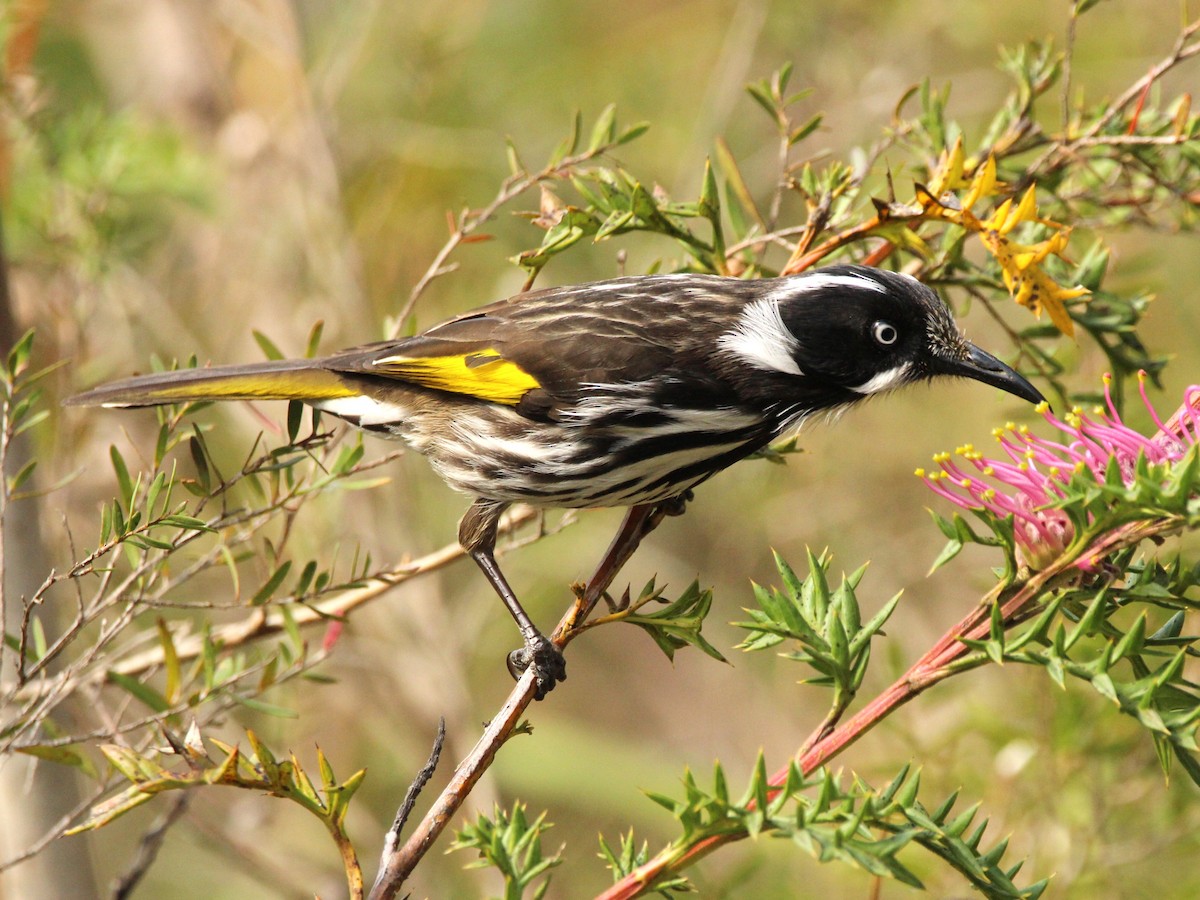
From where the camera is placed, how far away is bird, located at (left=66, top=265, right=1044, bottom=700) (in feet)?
11.0

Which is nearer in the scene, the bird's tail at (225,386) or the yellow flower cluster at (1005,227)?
the yellow flower cluster at (1005,227)

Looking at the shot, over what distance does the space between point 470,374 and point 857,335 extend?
3.72 ft

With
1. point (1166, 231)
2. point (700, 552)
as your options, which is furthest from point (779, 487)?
point (1166, 231)

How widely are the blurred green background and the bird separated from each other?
3.82 feet

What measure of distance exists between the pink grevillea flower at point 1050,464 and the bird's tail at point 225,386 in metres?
1.71

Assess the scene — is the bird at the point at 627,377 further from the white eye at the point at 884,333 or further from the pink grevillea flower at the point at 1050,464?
the pink grevillea flower at the point at 1050,464

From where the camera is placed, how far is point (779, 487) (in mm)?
6660

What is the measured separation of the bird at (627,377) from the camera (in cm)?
336

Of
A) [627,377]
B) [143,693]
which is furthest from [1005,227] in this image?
[143,693]

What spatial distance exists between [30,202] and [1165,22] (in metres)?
5.40

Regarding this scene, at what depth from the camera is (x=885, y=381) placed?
3492 millimetres

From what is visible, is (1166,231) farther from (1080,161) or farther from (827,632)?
(827,632)

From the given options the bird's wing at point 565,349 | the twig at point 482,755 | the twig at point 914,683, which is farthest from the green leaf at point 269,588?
the twig at point 914,683

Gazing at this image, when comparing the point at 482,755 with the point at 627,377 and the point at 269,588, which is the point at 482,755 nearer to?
the point at 269,588
